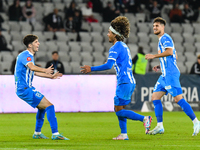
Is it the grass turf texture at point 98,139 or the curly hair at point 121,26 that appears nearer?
the grass turf texture at point 98,139

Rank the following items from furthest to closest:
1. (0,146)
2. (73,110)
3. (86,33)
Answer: (86,33), (73,110), (0,146)

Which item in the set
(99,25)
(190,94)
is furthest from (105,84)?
(99,25)

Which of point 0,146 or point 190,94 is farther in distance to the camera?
point 190,94

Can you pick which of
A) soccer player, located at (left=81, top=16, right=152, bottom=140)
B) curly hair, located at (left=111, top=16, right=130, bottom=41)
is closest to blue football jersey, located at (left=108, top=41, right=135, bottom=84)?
soccer player, located at (left=81, top=16, right=152, bottom=140)

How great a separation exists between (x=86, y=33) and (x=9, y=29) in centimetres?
326

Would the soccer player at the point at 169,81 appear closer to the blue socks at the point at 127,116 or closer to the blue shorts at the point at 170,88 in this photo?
the blue shorts at the point at 170,88

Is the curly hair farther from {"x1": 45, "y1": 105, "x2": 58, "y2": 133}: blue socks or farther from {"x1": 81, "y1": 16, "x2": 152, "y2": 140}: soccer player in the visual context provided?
{"x1": 45, "y1": 105, "x2": 58, "y2": 133}: blue socks

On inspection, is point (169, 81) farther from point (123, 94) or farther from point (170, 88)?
point (123, 94)

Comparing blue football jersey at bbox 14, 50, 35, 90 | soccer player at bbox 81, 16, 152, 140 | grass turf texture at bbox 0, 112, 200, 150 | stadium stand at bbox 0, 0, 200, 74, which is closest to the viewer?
grass turf texture at bbox 0, 112, 200, 150

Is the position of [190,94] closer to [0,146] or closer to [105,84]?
[105,84]

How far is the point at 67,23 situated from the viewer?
17.9 m

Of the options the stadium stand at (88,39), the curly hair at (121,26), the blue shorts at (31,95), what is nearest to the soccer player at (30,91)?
the blue shorts at (31,95)

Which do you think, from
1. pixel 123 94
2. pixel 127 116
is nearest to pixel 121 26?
pixel 123 94

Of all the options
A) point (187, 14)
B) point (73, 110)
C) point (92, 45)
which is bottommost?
point (73, 110)
